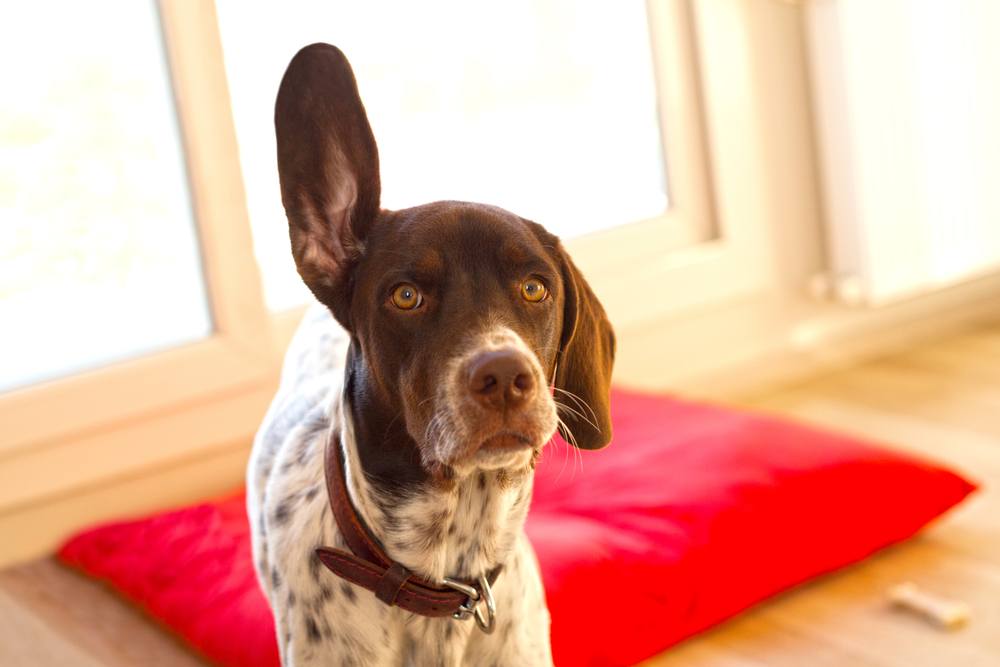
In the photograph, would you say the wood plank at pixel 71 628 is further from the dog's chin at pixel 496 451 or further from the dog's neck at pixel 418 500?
the dog's chin at pixel 496 451

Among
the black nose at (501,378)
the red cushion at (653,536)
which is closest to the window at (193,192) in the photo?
the red cushion at (653,536)

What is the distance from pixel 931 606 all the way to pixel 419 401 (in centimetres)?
139

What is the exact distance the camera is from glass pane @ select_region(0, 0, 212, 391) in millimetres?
3020

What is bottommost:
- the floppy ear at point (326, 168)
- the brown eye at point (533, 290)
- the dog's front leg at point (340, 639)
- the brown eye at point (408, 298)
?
the dog's front leg at point (340, 639)

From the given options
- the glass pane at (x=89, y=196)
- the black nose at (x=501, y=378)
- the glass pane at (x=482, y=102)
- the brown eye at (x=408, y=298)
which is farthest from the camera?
the glass pane at (x=482, y=102)

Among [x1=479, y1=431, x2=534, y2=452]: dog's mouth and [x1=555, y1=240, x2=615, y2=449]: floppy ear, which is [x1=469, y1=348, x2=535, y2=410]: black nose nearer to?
[x1=479, y1=431, x2=534, y2=452]: dog's mouth

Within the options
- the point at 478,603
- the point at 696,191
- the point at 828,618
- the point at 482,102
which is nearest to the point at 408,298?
the point at 478,603

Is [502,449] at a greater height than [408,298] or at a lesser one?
lesser

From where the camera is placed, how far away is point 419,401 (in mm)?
1612

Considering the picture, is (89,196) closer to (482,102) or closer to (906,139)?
(482,102)

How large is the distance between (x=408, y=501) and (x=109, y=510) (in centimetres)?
169

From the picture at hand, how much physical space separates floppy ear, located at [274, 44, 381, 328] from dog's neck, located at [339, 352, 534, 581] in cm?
16

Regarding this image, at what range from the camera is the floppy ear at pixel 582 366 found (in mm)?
1784

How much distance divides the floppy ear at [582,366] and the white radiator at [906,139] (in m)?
2.33
